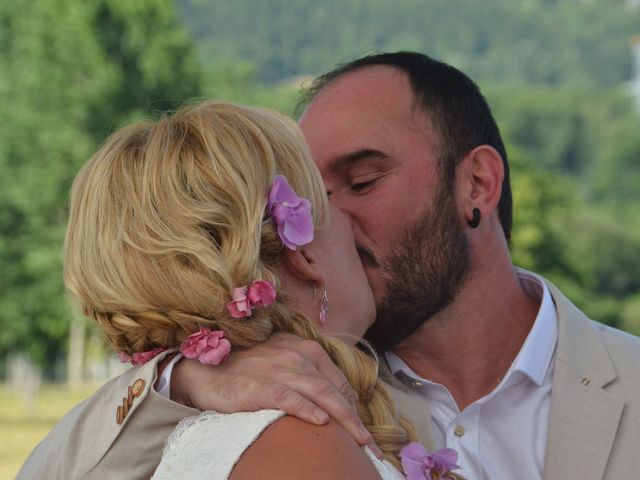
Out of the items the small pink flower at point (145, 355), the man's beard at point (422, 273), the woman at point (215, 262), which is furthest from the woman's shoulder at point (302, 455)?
the man's beard at point (422, 273)

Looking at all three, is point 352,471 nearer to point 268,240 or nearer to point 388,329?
point 268,240

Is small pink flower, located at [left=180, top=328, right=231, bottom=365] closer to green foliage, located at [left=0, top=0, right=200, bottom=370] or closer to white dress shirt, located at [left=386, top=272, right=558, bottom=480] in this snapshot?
white dress shirt, located at [left=386, top=272, right=558, bottom=480]

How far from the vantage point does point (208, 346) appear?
2734 mm

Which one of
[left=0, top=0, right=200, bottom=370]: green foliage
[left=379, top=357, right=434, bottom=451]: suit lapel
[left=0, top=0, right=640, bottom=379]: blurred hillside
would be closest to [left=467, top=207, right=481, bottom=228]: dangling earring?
[left=379, top=357, right=434, bottom=451]: suit lapel

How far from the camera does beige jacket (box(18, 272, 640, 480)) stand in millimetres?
2791

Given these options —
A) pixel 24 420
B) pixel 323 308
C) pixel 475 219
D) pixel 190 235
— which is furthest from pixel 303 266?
pixel 24 420

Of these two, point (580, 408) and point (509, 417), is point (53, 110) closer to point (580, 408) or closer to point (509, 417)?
point (509, 417)

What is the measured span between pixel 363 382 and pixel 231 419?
450 millimetres

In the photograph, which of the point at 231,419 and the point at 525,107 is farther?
the point at 525,107

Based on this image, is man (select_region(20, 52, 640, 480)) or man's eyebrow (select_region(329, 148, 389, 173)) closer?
man (select_region(20, 52, 640, 480))

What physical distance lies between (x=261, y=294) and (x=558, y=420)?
56.2 inches

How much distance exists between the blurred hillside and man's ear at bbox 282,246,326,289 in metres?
0.76

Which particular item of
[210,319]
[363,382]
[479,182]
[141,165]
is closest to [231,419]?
[210,319]

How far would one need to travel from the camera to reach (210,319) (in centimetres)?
271
